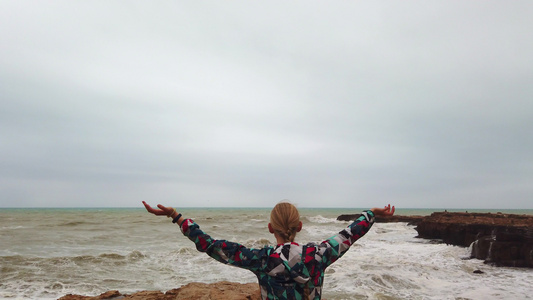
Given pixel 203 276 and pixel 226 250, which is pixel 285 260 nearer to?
pixel 226 250

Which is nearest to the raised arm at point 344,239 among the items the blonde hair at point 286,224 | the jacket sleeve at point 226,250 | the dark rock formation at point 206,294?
the blonde hair at point 286,224

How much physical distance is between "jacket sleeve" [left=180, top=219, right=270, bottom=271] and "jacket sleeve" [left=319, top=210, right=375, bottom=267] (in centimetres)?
39

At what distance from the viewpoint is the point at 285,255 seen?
2137 mm

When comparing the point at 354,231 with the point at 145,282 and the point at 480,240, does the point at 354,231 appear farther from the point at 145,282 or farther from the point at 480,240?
the point at 480,240

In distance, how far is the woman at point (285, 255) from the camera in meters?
2.13

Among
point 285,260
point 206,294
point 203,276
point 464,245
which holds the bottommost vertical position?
point 464,245

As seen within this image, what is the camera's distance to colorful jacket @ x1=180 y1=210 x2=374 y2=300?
2121 millimetres

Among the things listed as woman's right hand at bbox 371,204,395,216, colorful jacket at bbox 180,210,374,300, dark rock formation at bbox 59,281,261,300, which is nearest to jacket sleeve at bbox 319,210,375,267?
colorful jacket at bbox 180,210,374,300

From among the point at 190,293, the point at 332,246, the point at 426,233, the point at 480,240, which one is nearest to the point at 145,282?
the point at 190,293

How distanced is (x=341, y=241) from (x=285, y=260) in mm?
437

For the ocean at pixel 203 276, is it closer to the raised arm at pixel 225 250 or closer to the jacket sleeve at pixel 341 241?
the jacket sleeve at pixel 341 241

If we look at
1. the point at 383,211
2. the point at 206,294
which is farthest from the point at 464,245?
the point at 383,211

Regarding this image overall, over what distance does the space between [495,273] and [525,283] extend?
4.70 feet

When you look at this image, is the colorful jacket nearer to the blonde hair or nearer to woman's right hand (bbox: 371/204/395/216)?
the blonde hair
